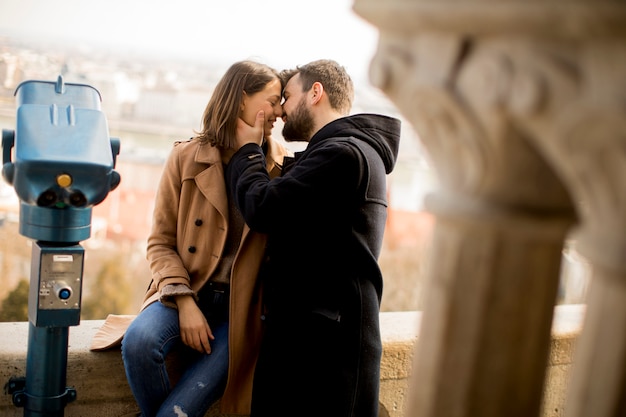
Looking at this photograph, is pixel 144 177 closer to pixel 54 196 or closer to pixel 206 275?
pixel 206 275

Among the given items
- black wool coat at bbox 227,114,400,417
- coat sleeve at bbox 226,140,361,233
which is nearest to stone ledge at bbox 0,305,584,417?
black wool coat at bbox 227,114,400,417

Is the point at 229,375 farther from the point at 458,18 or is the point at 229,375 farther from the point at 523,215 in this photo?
the point at 458,18

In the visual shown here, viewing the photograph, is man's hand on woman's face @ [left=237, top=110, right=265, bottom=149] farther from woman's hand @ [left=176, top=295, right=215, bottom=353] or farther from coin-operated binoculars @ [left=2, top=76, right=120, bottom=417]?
woman's hand @ [left=176, top=295, right=215, bottom=353]

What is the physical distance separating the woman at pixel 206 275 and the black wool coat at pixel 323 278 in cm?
10

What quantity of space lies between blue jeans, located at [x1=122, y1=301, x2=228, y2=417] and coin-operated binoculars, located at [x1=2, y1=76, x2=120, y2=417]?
200mm

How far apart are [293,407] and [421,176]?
3299cm

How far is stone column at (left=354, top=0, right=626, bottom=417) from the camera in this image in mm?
994

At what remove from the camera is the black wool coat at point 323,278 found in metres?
2.19

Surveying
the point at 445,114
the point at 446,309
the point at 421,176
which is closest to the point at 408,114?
the point at 445,114

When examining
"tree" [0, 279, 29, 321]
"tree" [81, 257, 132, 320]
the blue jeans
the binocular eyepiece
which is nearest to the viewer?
the binocular eyepiece

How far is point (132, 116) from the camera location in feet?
120

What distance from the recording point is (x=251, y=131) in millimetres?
2482

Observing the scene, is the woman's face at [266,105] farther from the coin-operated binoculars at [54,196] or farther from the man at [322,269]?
the coin-operated binoculars at [54,196]

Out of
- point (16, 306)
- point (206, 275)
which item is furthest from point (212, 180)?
point (16, 306)
